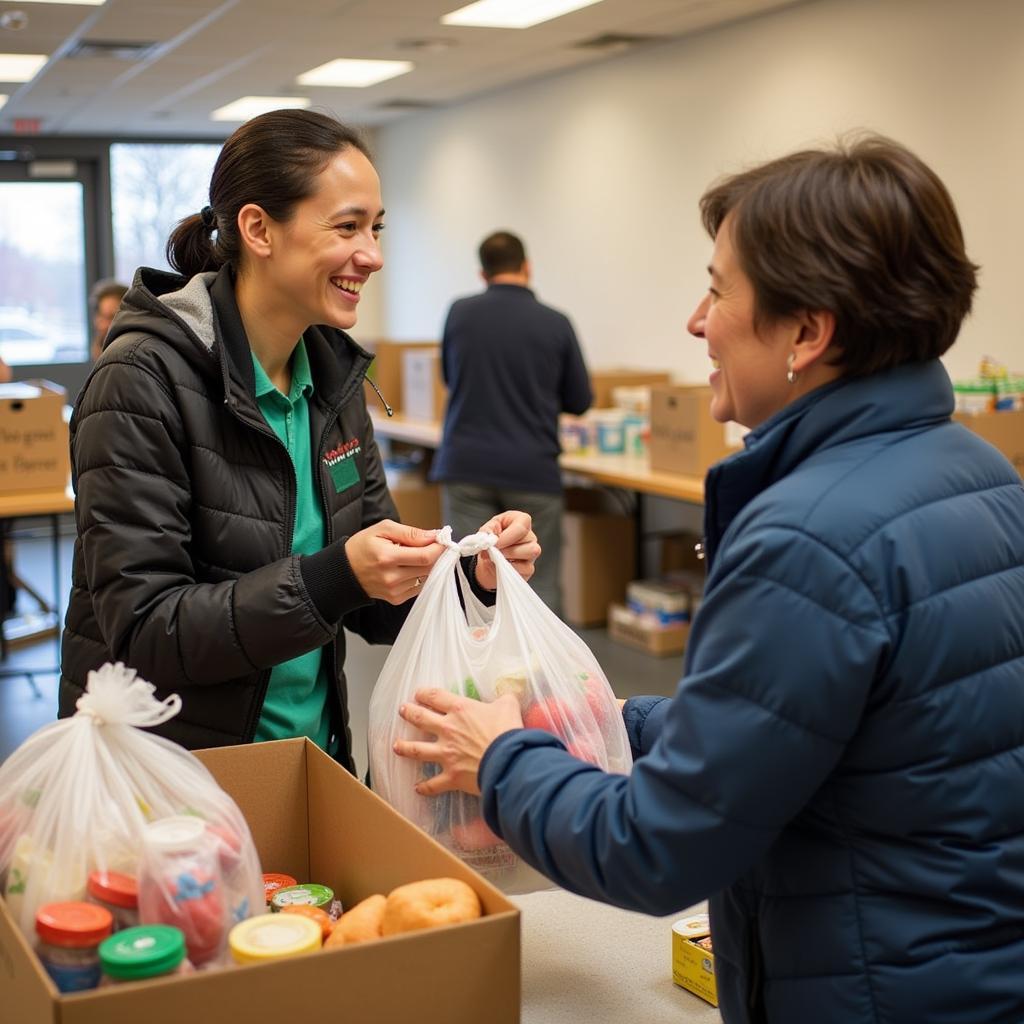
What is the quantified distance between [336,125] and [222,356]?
1.19 ft

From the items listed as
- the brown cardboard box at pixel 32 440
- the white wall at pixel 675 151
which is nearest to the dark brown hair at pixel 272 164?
the white wall at pixel 675 151

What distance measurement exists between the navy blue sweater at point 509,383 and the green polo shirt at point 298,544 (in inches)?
139

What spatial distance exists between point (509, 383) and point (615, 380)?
134cm

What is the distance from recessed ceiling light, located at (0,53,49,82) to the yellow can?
625 cm

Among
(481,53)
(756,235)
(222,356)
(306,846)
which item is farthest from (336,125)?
(481,53)

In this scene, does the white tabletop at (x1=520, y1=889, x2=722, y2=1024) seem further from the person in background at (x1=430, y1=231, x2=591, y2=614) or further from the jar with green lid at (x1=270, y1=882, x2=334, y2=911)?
the person in background at (x1=430, y1=231, x2=591, y2=614)

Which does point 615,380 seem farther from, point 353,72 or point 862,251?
point 862,251

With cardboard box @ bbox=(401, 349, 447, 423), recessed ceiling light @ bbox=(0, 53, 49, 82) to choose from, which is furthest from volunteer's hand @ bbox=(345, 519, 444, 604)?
recessed ceiling light @ bbox=(0, 53, 49, 82)

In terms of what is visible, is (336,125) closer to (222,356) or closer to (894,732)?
(222,356)

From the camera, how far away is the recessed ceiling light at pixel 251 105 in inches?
317

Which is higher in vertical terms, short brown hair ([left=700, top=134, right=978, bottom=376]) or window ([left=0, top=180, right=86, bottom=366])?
window ([left=0, top=180, right=86, bottom=366])

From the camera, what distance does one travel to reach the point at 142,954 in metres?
0.99

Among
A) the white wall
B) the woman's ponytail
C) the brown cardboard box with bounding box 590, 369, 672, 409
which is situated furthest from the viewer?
the brown cardboard box with bounding box 590, 369, 672, 409

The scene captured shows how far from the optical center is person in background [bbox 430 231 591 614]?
521 cm
